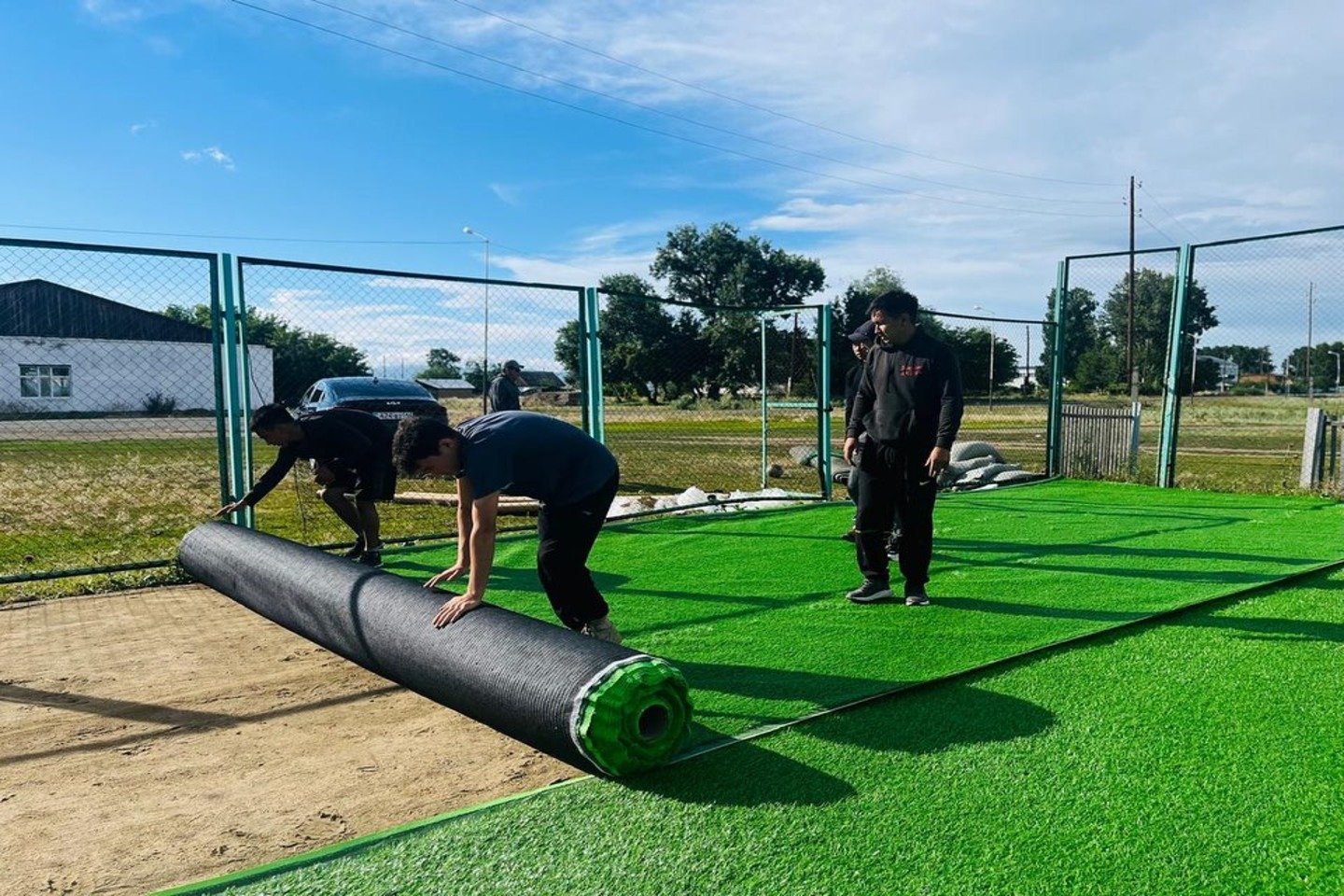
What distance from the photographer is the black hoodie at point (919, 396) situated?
5191 millimetres

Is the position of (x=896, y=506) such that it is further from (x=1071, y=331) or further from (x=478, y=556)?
(x=1071, y=331)

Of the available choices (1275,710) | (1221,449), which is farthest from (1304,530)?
(1221,449)

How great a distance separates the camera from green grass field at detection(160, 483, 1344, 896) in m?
2.50

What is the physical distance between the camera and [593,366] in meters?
8.73

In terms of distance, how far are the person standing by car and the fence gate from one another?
32.4ft

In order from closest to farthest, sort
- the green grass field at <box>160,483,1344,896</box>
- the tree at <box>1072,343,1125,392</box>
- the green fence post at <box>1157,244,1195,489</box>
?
1. the green grass field at <box>160,483,1344,896</box>
2. the green fence post at <box>1157,244,1195,489</box>
3. the tree at <box>1072,343,1125,392</box>

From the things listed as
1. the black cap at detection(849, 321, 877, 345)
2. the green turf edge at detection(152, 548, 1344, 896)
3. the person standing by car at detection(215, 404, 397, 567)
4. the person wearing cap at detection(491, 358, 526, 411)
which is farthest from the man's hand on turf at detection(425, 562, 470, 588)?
the person wearing cap at detection(491, 358, 526, 411)

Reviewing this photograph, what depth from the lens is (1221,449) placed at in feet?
69.8

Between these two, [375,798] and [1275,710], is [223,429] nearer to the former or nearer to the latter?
[375,798]

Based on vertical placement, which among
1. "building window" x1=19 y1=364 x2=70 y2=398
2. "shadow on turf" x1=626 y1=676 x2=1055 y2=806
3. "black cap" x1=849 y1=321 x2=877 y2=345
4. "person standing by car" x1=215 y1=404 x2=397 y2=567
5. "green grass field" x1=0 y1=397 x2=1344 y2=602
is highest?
"black cap" x1=849 y1=321 x2=877 y2=345

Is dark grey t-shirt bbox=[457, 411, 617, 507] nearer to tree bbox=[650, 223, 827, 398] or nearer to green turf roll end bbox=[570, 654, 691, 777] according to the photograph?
green turf roll end bbox=[570, 654, 691, 777]

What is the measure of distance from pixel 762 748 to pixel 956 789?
0.71 m

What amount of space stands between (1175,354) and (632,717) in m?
10.8

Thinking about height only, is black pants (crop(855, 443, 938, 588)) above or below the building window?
below
